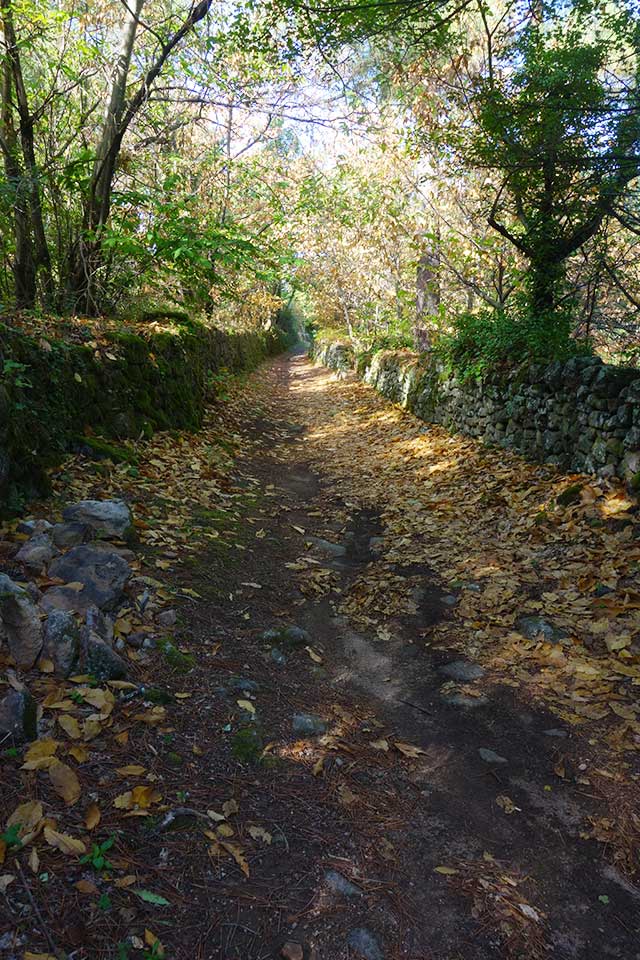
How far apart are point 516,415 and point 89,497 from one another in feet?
18.4

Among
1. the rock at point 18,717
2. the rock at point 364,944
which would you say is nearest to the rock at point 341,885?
the rock at point 364,944

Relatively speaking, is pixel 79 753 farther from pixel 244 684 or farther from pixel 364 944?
pixel 364 944

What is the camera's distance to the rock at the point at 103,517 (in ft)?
14.0

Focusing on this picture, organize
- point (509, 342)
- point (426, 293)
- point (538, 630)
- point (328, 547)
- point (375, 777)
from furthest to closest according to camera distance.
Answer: point (426, 293) → point (509, 342) → point (328, 547) → point (538, 630) → point (375, 777)

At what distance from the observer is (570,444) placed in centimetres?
648

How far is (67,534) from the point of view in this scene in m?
3.94

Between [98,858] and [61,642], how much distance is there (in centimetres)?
120

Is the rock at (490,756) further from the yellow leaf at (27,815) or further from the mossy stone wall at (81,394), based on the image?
the mossy stone wall at (81,394)

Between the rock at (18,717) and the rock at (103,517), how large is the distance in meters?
1.89

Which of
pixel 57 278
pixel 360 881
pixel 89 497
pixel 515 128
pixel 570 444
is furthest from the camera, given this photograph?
pixel 57 278

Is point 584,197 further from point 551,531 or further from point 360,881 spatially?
point 360,881

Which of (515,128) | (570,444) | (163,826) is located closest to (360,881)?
(163,826)

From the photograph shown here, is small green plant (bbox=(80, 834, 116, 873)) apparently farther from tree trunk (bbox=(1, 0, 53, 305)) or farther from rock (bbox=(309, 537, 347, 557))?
tree trunk (bbox=(1, 0, 53, 305))

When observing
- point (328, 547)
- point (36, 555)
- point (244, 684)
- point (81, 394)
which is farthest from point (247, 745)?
point (81, 394)
